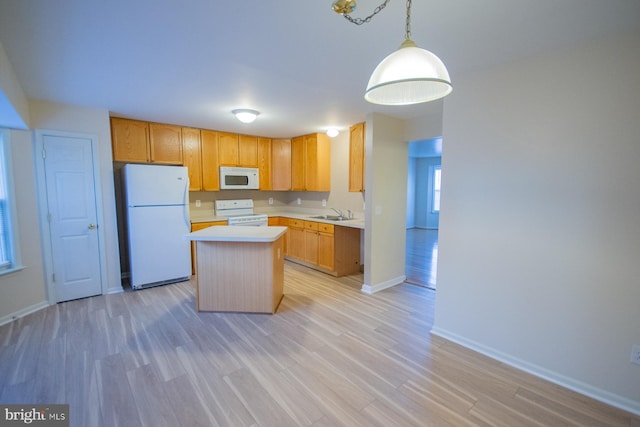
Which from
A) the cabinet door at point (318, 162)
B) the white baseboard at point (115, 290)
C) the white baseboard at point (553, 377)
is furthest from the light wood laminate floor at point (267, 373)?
the cabinet door at point (318, 162)

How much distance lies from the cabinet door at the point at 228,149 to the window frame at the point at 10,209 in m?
2.49

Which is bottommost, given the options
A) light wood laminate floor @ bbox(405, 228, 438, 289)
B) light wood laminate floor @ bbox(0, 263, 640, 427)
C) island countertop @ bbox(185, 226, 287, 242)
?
light wood laminate floor @ bbox(0, 263, 640, 427)

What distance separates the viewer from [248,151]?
205 inches

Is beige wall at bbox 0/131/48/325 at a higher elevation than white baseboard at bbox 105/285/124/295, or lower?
higher

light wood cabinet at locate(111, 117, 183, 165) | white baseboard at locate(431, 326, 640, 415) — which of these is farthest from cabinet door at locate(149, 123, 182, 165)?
white baseboard at locate(431, 326, 640, 415)

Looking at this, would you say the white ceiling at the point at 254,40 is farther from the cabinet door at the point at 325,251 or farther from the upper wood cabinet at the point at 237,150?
the cabinet door at the point at 325,251

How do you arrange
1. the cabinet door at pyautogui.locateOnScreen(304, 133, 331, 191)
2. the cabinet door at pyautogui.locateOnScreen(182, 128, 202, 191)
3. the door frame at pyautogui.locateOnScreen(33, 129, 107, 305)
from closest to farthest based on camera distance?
the door frame at pyautogui.locateOnScreen(33, 129, 107, 305), the cabinet door at pyautogui.locateOnScreen(182, 128, 202, 191), the cabinet door at pyautogui.locateOnScreen(304, 133, 331, 191)

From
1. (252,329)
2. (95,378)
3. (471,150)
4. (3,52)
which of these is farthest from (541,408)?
(3,52)

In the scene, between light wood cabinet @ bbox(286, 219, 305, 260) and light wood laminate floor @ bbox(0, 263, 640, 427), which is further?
light wood cabinet @ bbox(286, 219, 305, 260)

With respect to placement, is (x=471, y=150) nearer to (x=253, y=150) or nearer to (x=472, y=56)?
(x=472, y=56)

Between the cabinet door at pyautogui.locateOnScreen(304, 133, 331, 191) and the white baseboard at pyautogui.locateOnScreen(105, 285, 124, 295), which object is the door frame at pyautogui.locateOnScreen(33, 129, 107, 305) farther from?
the cabinet door at pyautogui.locateOnScreen(304, 133, 331, 191)

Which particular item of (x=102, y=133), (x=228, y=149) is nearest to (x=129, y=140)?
(x=102, y=133)

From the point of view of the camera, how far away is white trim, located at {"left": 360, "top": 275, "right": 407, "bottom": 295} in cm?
372

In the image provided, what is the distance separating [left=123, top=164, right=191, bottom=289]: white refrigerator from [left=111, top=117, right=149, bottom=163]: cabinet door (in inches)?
9.5
